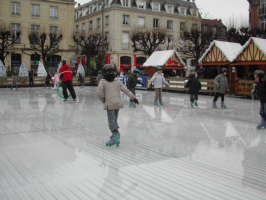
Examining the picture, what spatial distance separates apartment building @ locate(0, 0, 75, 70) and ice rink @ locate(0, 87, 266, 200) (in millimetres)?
33592

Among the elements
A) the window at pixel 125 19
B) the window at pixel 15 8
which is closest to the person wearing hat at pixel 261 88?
the window at pixel 15 8

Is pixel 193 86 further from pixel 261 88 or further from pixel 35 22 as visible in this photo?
pixel 35 22

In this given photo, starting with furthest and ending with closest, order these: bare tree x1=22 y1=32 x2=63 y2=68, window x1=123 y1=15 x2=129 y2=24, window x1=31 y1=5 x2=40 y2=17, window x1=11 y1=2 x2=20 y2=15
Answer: window x1=123 y1=15 x2=129 y2=24 < window x1=31 y1=5 x2=40 y2=17 < window x1=11 y1=2 x2=20 y2=15 < bare tree x1=22 y1=32 x2=63 y2=68

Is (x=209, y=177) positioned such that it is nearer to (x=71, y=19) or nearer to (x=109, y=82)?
(x=109, y=82)

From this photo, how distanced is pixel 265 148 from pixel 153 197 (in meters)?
3.27

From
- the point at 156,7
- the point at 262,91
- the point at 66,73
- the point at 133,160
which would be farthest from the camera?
the point at 156,7

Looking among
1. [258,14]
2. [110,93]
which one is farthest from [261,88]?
[258,14]

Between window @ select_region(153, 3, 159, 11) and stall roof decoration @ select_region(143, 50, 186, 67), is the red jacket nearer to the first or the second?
stall roof decoration @ select_region(143, 50, 186, 67)

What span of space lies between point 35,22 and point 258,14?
27.1 meters

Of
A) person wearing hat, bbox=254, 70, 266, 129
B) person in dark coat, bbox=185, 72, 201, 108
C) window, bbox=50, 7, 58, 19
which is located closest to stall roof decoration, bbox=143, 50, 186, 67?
person in dark coat, bbox=185, 72, 201, 108

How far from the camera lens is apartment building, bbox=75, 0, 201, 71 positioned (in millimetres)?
46375

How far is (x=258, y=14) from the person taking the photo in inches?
1576

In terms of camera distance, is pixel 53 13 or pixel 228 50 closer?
pixel 228 50

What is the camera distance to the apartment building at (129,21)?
46375mm
